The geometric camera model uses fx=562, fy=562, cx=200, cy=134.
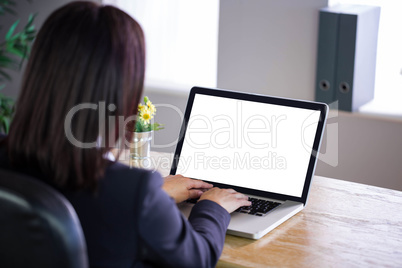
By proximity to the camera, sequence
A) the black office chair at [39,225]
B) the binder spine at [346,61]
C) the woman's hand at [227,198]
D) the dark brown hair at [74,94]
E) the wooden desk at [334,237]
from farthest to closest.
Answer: the binder spine at [346,61], the woman's hand at [227,198], the wooden desk at [334,237], the dark brown hair at [74,94], the black office chair at [39,225]

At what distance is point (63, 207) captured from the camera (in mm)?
763

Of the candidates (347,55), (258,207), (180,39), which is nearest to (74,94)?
(258,207)

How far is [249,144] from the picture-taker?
158 cm

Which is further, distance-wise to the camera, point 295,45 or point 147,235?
point 295,45

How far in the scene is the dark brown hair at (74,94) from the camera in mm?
952

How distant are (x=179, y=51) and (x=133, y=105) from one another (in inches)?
104

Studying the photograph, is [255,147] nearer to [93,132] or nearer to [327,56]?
[93,132]

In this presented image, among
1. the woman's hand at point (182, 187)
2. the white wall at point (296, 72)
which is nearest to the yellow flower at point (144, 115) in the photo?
the woman's hand at point (182, 187)

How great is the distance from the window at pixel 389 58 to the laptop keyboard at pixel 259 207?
65.5 inches

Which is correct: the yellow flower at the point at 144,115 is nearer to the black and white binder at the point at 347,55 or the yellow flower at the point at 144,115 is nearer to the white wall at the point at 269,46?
the black and white binder at the point at 347,55

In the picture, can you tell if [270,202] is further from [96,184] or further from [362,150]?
[362,150]

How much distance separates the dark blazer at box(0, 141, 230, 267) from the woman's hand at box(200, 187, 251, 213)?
0.92 ft

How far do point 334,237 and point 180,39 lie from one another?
248cm

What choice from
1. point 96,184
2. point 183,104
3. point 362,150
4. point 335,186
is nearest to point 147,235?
point 96,184
